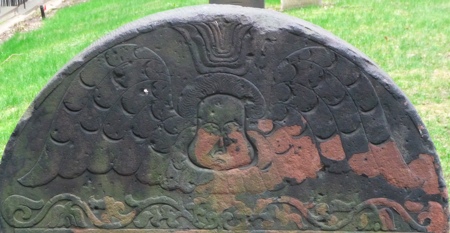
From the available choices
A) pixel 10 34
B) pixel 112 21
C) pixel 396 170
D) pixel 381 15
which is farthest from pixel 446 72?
pixel 10 34

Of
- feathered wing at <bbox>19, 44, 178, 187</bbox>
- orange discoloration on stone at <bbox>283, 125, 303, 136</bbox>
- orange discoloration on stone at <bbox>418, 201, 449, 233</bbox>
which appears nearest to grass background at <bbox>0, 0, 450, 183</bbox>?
orange discoloration on stone at <bbox>418, 201, 449, 233</bbox>

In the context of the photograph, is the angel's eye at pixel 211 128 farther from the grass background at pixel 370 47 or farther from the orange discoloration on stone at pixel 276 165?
the grass background at pixel 370 47

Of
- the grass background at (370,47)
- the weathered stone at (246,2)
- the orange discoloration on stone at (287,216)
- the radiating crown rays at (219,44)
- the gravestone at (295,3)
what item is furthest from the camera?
the gravestone at (295,3)

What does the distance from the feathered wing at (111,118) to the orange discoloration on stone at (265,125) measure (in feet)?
1.21

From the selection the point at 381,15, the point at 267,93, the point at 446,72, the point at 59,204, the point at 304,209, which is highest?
the point at 381,15

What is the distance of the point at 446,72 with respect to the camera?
904 centimetres

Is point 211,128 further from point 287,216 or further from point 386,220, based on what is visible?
point 386,220

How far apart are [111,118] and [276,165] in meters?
0.74

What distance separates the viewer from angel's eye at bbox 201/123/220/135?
3682 mm

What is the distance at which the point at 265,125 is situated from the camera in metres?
3.65

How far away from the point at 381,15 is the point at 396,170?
878 centimetres

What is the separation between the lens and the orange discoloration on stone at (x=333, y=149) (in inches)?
144

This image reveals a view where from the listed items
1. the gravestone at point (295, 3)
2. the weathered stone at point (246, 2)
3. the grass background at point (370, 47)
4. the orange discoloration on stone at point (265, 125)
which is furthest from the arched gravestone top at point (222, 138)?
the gravestone at point (295, 3)

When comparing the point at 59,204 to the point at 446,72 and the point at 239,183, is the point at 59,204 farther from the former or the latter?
the point at 446,72
